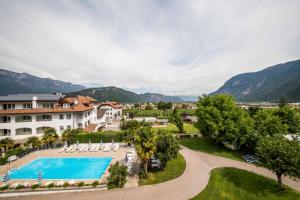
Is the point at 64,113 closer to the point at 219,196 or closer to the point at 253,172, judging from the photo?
the point at 219,196

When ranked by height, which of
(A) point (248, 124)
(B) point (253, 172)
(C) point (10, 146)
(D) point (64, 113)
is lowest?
(B) point (253, 172)

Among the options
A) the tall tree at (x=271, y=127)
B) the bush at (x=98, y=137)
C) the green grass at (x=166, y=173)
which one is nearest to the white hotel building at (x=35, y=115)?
the bush at (x=98, y=137)

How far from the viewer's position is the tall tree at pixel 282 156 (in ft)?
58.5

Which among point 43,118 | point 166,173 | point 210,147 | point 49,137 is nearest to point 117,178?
point 166,173

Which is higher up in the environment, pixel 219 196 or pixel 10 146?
pixel 10 146

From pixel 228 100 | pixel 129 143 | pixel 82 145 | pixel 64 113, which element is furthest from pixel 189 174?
pixel 64 113

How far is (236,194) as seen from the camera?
19.0 m

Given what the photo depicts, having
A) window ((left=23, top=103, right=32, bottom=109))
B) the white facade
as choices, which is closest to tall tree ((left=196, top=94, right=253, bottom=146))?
the white facade

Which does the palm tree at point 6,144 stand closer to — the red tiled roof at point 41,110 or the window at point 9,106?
the red tiled roof at point 41,110

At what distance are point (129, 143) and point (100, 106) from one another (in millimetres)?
58807

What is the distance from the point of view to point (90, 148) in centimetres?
3575

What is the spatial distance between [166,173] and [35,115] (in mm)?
33458

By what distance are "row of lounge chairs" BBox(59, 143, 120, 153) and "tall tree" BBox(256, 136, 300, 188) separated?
86.1 ft

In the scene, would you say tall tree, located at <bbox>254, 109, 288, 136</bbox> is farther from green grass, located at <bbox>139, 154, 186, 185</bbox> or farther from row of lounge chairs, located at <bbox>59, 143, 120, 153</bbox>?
row of lounge chairs, located at <bbox>59, 143, 120, 153</bbox>
